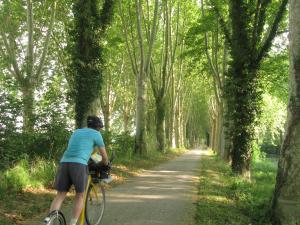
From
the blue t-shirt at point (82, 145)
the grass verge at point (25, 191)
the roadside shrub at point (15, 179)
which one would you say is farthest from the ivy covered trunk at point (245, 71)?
the blue t-shirt at point (82, 145)

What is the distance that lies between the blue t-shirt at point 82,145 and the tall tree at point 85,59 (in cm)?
992

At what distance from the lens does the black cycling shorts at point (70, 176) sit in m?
6.09

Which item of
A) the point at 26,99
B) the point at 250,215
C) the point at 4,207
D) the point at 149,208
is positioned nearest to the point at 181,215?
the point at 149,208

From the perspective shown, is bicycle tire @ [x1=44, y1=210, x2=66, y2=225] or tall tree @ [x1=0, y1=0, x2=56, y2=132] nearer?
Answer: bicycle tire @ [x1=44, y1=210, x2=66, y2=225]

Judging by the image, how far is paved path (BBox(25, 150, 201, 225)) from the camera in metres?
8.52

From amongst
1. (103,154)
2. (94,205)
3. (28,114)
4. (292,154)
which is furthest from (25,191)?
(292,154)

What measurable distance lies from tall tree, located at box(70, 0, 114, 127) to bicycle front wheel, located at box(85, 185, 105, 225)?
869 centimetres

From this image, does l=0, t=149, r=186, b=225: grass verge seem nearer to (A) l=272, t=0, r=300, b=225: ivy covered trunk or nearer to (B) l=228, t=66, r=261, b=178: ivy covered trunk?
(A) l=272, t=0, r=300, b=225: ivy covered trunk

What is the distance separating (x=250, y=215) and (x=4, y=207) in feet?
17.5

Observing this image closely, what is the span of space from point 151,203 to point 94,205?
300cm

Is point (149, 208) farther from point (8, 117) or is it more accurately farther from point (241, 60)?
point (241, 60)

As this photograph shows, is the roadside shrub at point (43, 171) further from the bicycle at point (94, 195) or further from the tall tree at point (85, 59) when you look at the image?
the tall tree at point (85, 59)

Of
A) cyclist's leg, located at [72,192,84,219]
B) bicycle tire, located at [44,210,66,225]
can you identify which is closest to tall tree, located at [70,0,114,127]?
cyclist's leg, located at [72,192,84,219]

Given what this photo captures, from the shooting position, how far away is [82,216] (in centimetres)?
678
